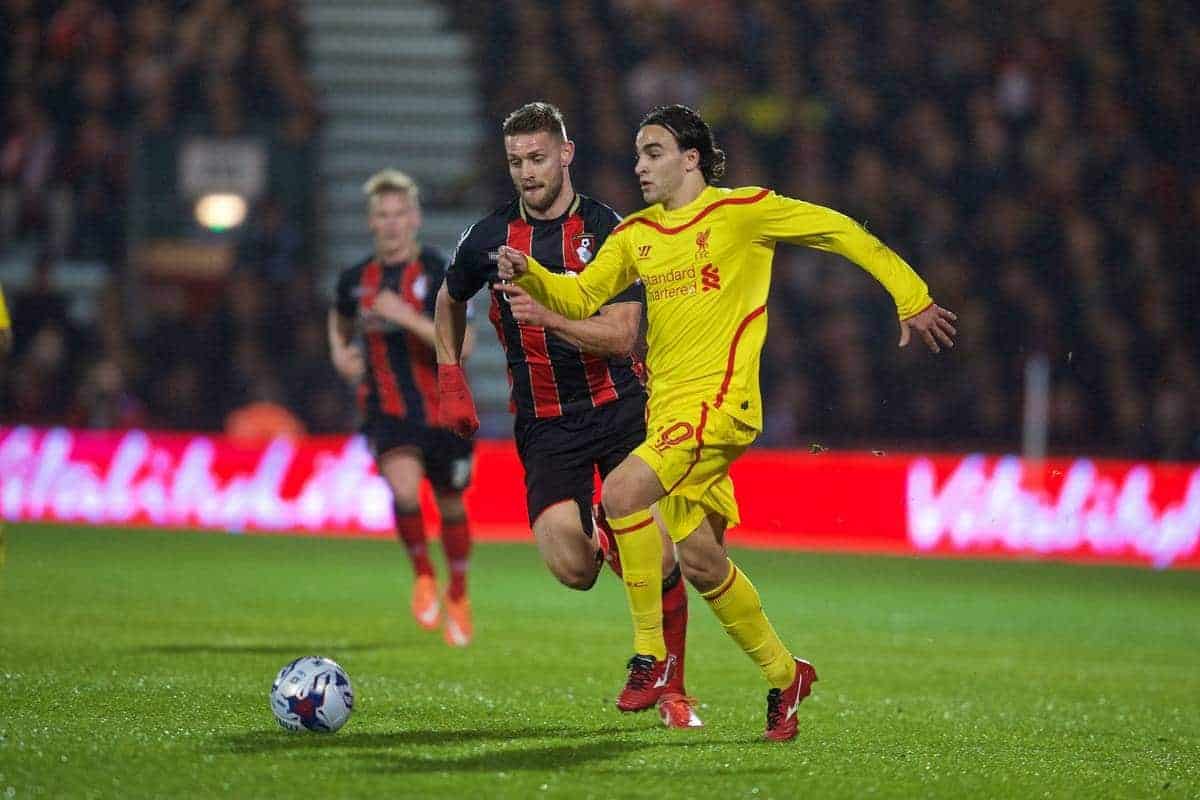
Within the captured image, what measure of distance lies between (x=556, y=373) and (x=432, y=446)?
2.79 meters

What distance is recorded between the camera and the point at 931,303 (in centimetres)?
599

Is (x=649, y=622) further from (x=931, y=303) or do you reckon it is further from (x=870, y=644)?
(x=870, y=644)

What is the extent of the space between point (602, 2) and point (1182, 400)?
796 cm

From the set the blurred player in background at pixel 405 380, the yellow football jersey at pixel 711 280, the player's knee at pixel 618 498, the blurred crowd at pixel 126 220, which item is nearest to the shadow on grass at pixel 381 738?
the player's knee at pixel 618 498

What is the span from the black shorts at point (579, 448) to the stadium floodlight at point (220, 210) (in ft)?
40.5

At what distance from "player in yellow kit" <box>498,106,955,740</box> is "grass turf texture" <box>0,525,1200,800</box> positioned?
0.42m

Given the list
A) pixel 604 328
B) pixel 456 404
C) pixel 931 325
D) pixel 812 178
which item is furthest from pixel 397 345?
pixel 812 178

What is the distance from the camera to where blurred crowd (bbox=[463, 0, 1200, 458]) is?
1686cm

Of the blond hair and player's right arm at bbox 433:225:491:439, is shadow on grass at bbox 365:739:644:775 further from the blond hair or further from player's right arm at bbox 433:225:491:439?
the blond hair

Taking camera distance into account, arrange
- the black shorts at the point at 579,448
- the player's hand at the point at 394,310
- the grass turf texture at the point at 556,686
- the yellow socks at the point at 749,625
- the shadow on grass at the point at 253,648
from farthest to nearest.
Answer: the player's hand at the point at 394,310 → the shadow on grass at the point at 253,648 → the black shorts at the point at 579,448 → the yellow socks at the point at 749,625 → the grass turf texture at the point at 556,686

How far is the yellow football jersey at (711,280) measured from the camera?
6.16 meters

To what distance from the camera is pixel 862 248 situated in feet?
20.1

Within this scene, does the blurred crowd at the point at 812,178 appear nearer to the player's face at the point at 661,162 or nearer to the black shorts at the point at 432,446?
the black shorts at the point at 432,446

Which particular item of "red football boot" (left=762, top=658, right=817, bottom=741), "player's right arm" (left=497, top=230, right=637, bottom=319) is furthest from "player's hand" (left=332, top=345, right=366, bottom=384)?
"red football boot" (left=762, top=658, right=817, bottom=741)
